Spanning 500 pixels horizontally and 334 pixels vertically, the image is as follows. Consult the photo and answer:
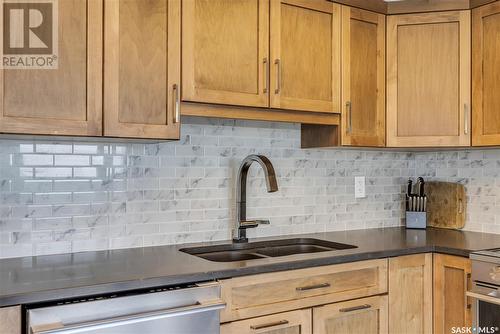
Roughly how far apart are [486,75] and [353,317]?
4.63 ft

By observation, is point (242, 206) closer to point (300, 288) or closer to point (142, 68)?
point (300, 288)

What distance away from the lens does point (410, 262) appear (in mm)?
2324

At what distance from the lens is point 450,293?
2322 millimetres

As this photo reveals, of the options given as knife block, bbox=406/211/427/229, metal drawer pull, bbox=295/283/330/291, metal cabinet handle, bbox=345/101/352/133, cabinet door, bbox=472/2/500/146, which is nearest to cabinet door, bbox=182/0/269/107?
metal cabinet handle, bbox=345/101/352/133

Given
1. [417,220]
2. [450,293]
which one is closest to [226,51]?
[450,293]

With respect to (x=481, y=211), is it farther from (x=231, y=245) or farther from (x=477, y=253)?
(x=231, y=245)

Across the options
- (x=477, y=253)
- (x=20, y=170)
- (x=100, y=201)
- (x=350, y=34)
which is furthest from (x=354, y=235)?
(x=20, y=170)

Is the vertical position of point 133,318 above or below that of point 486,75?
below

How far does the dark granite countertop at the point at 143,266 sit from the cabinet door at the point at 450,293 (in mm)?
56

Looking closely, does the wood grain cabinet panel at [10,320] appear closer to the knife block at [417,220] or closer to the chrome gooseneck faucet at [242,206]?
the chrome gooseneck faucet at [242,206]

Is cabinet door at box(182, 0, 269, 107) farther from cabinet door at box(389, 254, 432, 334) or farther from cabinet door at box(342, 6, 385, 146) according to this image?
cabinet door at box(389, 254, 432, 334)

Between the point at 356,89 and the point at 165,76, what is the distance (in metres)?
1.06

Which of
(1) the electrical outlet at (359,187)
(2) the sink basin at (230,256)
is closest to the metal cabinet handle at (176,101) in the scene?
(2) the sink basin at (230,256)

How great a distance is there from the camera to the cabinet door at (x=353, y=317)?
2.06 meters
